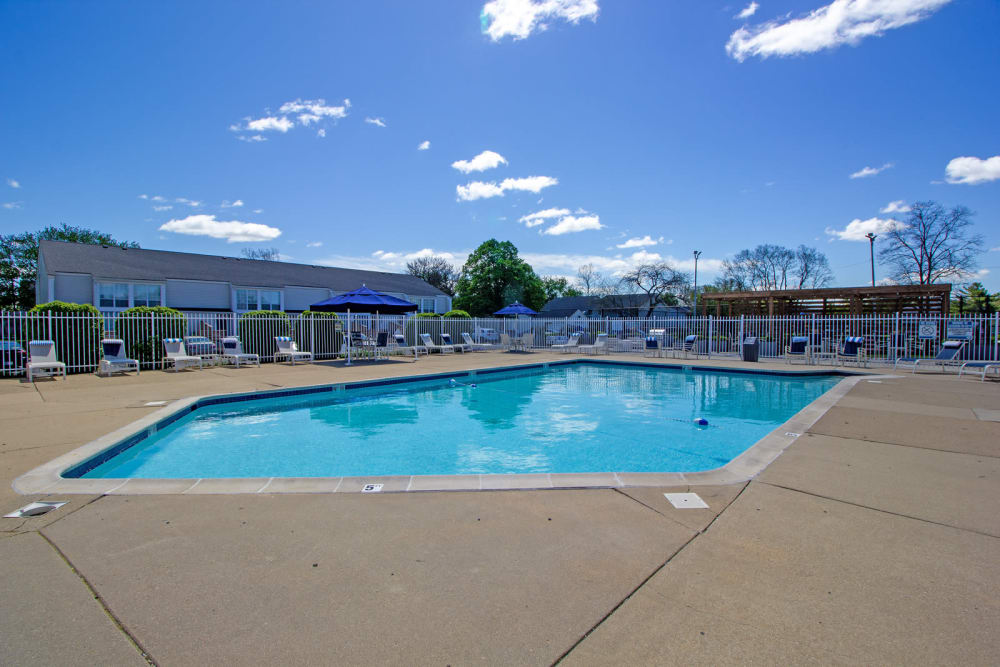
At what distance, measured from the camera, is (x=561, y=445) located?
22.2 feet

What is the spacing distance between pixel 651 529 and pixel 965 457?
3.89 meters

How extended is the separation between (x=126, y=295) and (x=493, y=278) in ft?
89.5

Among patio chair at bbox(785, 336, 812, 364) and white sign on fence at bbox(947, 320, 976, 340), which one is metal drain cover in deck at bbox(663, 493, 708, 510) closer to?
patio chair at bbox(785, 336, 812, 364)

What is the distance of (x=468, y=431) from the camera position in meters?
7.62

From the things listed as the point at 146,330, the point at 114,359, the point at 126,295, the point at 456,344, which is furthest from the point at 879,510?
the point at 126,295

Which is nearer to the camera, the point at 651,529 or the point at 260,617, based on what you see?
the point at 260,617

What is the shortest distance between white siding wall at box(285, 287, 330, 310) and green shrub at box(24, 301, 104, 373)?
17.8m

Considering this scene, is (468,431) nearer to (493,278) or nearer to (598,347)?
(598,347)

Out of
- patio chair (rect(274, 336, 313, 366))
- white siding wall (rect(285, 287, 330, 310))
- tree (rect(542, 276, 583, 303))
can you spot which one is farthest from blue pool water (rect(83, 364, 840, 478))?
tree (rect(542, 276, 583, 303))

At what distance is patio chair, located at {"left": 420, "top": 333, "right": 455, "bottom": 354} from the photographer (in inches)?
742

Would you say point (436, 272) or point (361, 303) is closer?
point (361, 303)

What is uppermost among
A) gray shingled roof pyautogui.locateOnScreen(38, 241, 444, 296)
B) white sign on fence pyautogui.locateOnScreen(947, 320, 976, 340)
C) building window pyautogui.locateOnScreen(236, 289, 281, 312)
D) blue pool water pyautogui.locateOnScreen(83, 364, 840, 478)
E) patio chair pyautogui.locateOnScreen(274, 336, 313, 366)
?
gray shingled roof pyautogui.locateOnScreen(38, 241, 444, 296)

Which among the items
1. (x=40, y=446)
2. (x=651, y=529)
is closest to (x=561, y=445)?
(x=651, y=529)

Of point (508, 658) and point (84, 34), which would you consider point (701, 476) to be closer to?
point (508, 658)
